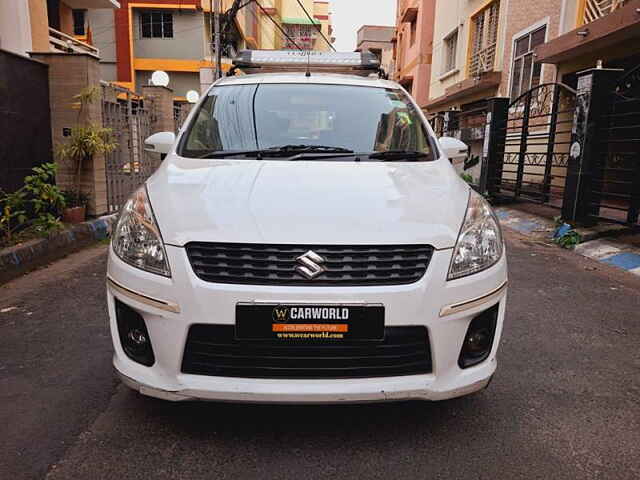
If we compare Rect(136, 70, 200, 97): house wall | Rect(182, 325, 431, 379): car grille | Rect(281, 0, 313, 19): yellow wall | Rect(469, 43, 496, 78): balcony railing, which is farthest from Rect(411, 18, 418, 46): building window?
Rect(281, 0, 313, 19): yellow wall

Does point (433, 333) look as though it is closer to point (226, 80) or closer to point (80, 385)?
point (80, 385)

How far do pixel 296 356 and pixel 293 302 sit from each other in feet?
0.73

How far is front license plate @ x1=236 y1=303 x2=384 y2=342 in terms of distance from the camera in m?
1.93

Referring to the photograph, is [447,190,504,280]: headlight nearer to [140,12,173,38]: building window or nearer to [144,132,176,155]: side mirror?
[144,132,176,155]: side mirror

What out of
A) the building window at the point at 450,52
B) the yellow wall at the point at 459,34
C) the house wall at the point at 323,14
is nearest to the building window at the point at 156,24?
the yellow wall at the point at 459,34

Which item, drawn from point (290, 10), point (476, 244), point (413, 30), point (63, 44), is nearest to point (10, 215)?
point (476, 244)

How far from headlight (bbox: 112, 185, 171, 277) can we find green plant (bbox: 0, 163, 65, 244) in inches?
130

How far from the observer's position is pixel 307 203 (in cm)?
220

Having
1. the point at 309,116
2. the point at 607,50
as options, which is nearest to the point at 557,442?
the point at 309,116

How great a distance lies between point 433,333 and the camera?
1999 mm

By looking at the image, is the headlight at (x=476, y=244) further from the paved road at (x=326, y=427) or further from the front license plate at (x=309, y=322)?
the paved road at (x=326, y=427)

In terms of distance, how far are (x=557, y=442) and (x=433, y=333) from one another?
80 cm

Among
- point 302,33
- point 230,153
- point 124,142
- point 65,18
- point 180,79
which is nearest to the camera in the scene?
point 230,153

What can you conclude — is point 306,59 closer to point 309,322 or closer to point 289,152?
point 289,152
